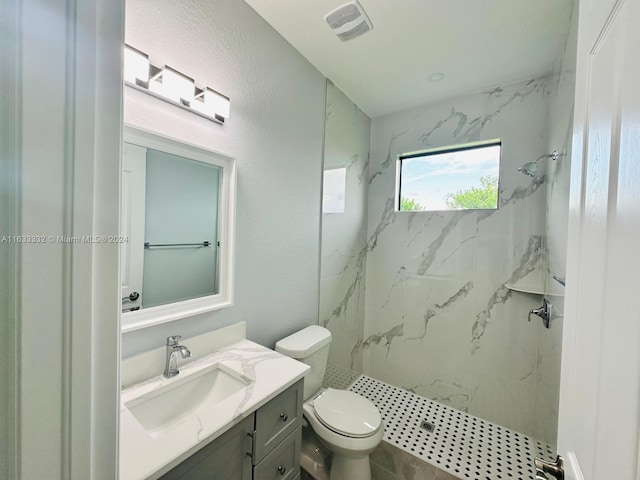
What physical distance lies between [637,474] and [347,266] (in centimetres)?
202

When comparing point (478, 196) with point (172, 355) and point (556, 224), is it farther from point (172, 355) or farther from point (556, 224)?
point (172, 355)

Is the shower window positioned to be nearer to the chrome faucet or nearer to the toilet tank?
the toilet tank

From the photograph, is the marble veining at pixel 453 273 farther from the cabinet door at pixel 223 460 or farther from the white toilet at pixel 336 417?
the cabinet door at pixel 223 460

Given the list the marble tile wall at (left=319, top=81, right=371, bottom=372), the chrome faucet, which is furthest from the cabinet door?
the marble tile wall at (left=319, top=81, right=371, bottom=372)

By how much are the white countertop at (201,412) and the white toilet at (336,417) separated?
307mm

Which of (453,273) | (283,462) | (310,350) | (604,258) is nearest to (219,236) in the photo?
(310,350)

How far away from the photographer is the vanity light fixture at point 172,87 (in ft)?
3.14

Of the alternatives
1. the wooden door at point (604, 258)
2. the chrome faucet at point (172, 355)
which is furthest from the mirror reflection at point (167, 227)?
the wooden door at point (604, 258)

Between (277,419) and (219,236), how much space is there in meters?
0.89

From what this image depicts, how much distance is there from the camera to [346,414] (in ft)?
4.87

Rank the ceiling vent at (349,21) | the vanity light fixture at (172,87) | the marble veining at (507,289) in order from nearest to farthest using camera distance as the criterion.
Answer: the vanity light fixture at (172,87), the ceiling vent at (349,21), the marble veining at (507,289)

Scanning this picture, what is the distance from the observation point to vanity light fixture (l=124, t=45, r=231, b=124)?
3.14 ft

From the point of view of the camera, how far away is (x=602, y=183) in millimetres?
468

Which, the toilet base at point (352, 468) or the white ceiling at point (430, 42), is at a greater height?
the white ceiling at point (430, 42)
